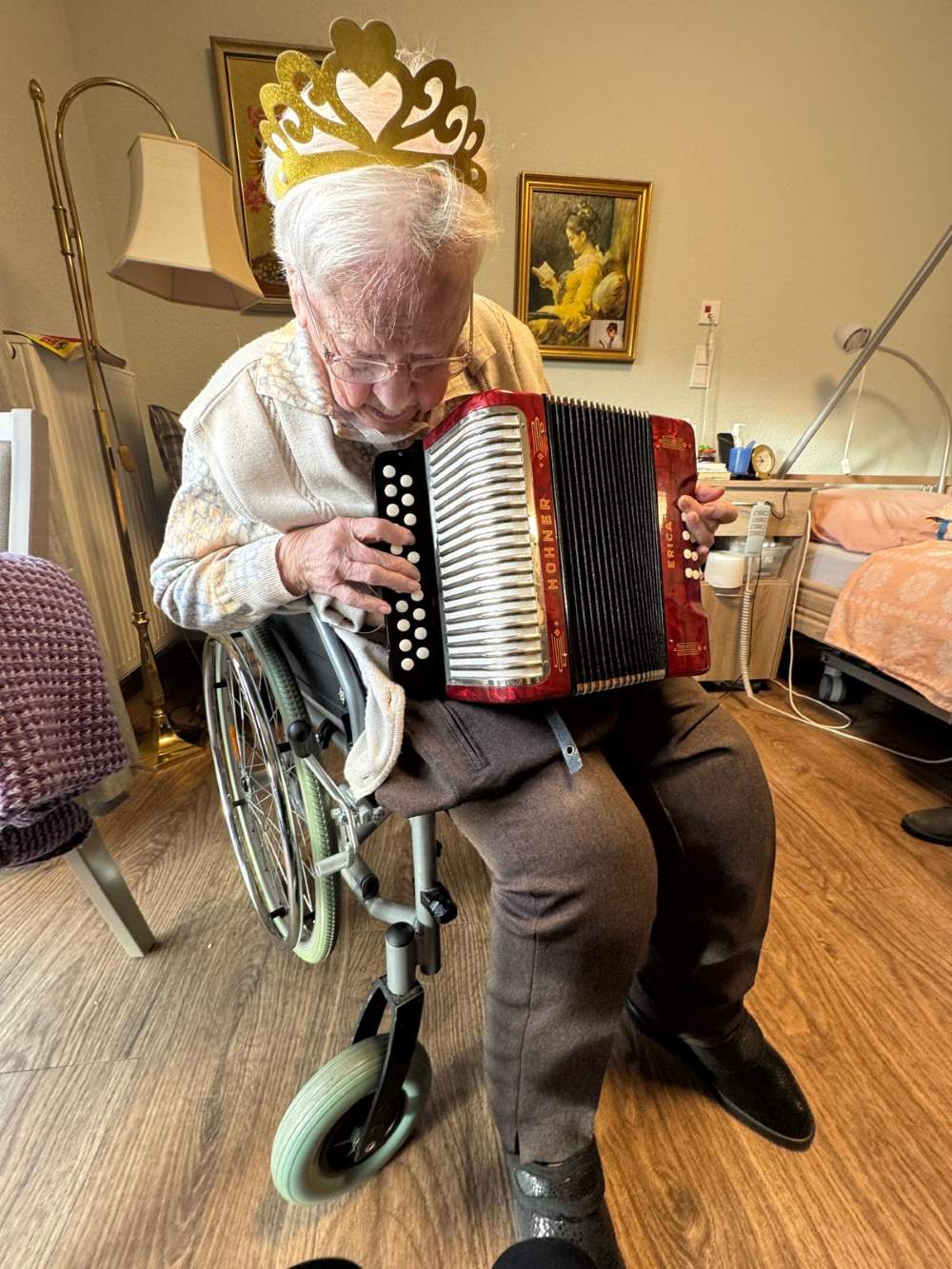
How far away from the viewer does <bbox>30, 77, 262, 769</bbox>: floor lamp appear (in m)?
1.16

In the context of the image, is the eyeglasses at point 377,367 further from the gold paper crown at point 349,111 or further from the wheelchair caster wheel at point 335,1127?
the wheelchair caster wheel at point 335,1127

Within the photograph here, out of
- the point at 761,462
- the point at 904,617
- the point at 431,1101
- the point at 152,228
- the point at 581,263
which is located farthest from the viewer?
the point at 761,462

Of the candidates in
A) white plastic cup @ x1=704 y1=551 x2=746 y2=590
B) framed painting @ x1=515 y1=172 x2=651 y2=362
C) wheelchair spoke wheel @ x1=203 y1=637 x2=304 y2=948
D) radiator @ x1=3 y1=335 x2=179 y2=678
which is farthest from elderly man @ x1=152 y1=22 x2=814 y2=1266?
framed painting @ x1=515 y1=172 x2=651 y2=362

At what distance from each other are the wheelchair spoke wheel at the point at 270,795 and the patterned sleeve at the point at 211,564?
11 centimetres

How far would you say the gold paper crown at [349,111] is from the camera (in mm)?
509

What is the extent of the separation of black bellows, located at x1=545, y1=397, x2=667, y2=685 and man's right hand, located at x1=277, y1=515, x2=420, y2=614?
17cm

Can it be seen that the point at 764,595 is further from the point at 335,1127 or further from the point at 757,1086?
the point at 335,1127

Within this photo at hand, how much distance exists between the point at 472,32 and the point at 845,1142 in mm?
2583

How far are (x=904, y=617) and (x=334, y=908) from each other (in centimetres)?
136

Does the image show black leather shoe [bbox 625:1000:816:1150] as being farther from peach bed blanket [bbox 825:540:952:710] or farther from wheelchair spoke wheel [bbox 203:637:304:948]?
peach bed blanket [bbox 825:540:952:710]

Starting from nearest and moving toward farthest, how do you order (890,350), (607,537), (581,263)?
1. (607,537)
2. (581,263)
3. (890,350)

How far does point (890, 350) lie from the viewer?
2.05 m

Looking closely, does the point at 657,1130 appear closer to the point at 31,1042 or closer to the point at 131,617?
the point at 31,1042

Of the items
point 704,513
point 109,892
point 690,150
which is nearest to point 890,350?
point 690,150
